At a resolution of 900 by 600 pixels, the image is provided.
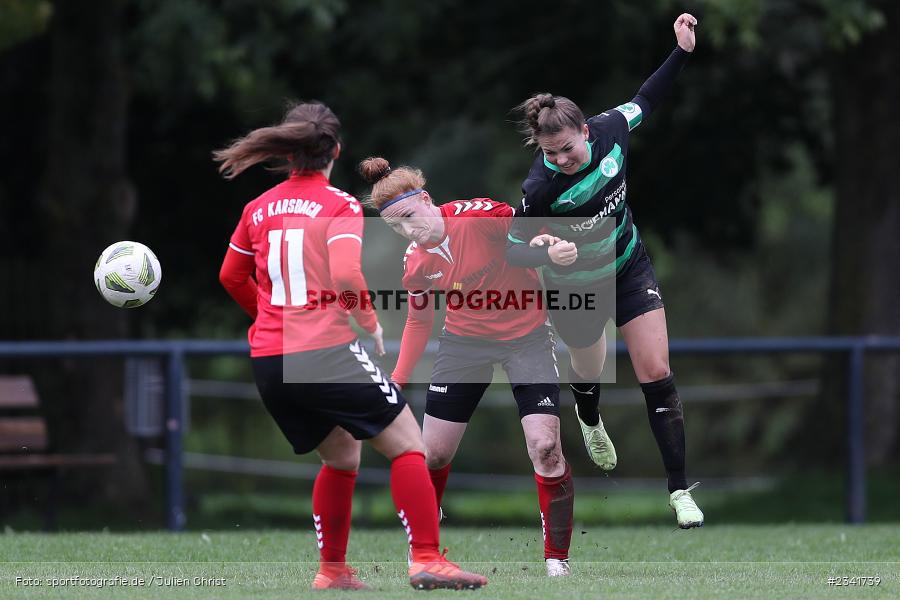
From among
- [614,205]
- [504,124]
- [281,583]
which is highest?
[504,124]

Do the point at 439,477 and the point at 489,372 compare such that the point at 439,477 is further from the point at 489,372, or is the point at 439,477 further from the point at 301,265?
the point at 301,265

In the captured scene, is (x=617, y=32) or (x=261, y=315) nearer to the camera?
(x=261, y=315)

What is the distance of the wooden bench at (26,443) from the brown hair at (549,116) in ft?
20.0

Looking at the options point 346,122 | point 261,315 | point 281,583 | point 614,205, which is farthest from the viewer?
point 346,122

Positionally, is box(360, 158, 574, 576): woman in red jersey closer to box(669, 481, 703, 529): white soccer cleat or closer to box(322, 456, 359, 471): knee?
box(669, 481, 703, 529): white soccer cleat

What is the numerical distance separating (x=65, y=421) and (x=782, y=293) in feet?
47.6

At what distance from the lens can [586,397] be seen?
23.5 ft

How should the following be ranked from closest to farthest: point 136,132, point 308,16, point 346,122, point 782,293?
point 308,16, point 346,122, point 136,132, point 782,293

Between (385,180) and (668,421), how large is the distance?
1968mm

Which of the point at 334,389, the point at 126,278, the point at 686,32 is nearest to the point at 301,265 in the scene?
Answer: the point at 334,389

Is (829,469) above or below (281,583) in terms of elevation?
below

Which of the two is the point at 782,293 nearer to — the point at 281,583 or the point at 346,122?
the point at 346,122

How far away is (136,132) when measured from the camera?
14969mm

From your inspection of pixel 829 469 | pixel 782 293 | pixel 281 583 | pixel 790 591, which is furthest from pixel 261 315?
pixel 782 293
